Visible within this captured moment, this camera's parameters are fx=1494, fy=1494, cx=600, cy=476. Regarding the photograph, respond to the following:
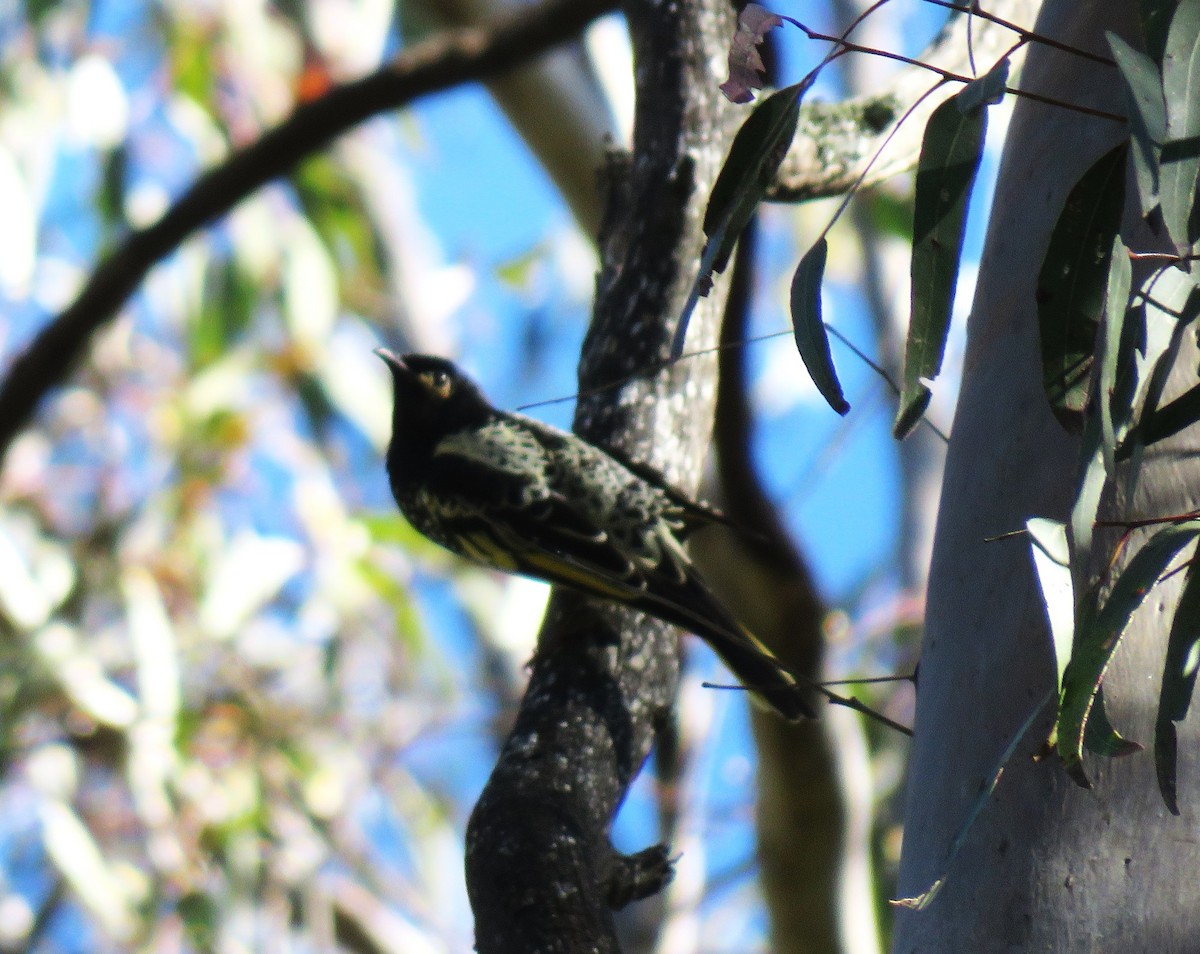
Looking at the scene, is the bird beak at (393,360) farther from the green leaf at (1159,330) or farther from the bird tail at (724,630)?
the green leaf at (1159,330)

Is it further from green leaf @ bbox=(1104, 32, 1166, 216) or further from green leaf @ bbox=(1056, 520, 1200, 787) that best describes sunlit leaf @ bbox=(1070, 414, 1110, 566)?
green leaf @ bbox=(1104, 32, 1166, 216)

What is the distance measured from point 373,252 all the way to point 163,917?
8.80 feet

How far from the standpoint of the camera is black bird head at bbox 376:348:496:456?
3.06 metres

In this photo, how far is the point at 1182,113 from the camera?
1157 mm

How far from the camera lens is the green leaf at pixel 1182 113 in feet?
3.65

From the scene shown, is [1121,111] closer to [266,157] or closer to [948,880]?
[948,880]

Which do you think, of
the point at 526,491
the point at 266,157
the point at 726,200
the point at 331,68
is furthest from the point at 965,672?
the point at 331,68

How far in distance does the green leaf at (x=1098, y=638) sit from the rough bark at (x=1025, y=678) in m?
0.07

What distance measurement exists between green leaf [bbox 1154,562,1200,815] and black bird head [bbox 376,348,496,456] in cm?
193

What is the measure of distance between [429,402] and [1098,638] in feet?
6.94

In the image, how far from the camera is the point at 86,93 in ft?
17.6

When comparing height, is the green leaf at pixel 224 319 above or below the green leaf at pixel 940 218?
above

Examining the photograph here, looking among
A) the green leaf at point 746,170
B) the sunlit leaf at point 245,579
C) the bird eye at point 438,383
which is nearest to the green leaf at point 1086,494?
the green leaf at point 746,170

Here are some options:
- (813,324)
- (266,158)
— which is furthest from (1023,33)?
(266,158)
